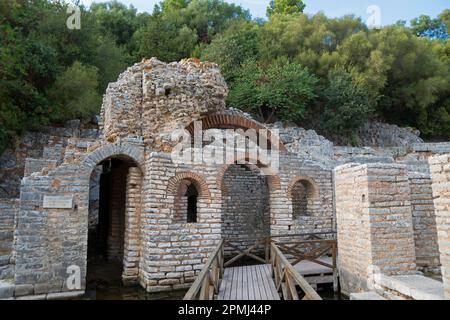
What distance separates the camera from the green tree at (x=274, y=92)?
734 inches

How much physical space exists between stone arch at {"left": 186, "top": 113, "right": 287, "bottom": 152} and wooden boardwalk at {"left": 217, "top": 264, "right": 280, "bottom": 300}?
3912mm

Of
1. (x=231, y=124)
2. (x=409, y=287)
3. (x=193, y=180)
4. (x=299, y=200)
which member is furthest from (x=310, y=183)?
(x=409, y=287)

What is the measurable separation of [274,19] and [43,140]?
1904 centimetres

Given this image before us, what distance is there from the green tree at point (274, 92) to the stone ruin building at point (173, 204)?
722 cm

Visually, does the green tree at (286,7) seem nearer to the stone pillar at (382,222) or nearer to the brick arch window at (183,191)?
the brick arch window at (183,191)

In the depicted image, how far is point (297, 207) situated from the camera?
1279 centimetres

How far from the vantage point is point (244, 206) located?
13.1 meters

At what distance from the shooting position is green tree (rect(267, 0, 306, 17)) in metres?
31.9

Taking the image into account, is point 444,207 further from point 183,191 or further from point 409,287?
point 183,191

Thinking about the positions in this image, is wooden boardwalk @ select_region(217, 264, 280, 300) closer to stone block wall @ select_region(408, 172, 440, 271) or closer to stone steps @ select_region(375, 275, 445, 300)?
stone steps @ select_region(375, 275, 445, 300)

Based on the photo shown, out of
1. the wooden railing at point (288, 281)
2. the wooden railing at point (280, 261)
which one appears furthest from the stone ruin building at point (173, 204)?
the wooden railing at point (288, 281)

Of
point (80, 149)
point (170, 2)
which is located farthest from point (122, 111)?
point (170, 2)
